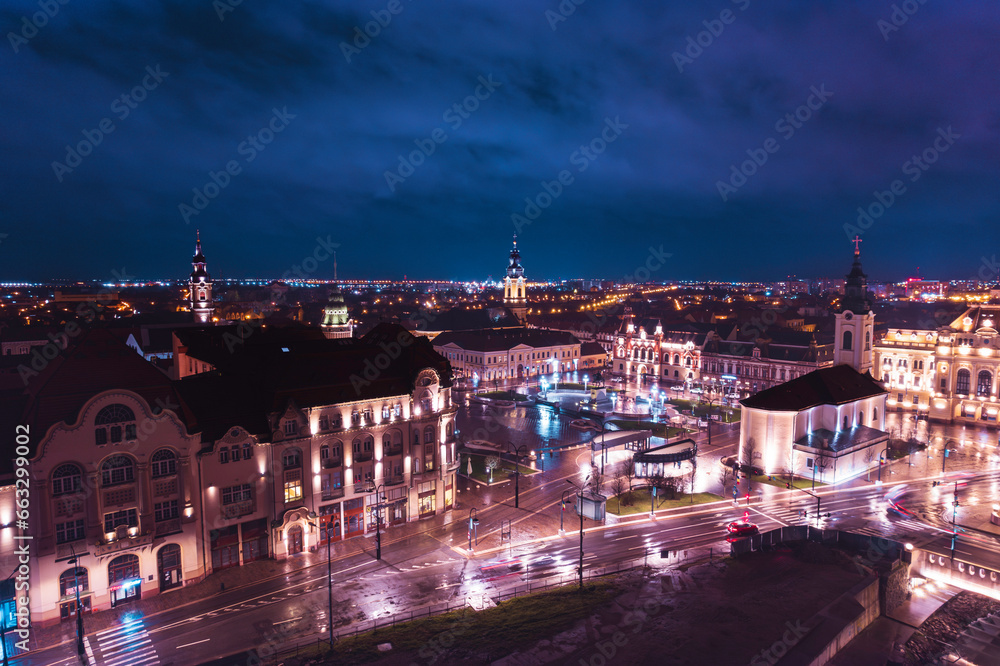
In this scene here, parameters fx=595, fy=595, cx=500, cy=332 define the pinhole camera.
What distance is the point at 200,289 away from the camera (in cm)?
10181

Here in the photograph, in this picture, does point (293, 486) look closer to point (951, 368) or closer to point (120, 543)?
point (120, 543)

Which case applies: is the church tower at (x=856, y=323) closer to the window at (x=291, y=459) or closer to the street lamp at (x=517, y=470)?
the street lamp at (x=517, y=470)

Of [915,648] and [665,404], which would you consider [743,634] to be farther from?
[665,404]

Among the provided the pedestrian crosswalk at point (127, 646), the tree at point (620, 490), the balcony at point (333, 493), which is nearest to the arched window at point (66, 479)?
the pedestrian crosswalk at point (127, 646)

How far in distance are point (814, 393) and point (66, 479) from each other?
71.6 m

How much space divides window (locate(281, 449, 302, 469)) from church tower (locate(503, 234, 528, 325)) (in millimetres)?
128467

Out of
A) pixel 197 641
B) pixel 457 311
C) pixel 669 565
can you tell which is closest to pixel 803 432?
pixel 669 565

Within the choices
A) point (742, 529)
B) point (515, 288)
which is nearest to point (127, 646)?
point (742, 529)

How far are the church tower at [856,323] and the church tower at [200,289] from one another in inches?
3992

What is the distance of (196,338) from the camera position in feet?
219

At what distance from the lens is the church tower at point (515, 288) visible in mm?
177125

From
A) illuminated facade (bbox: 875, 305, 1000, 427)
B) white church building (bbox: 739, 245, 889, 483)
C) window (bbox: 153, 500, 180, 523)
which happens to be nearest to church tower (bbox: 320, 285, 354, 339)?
window (bbox: 153, 500, 180, 523)

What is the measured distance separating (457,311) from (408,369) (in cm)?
10220

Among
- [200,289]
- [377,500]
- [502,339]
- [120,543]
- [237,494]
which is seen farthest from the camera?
[502,339]
